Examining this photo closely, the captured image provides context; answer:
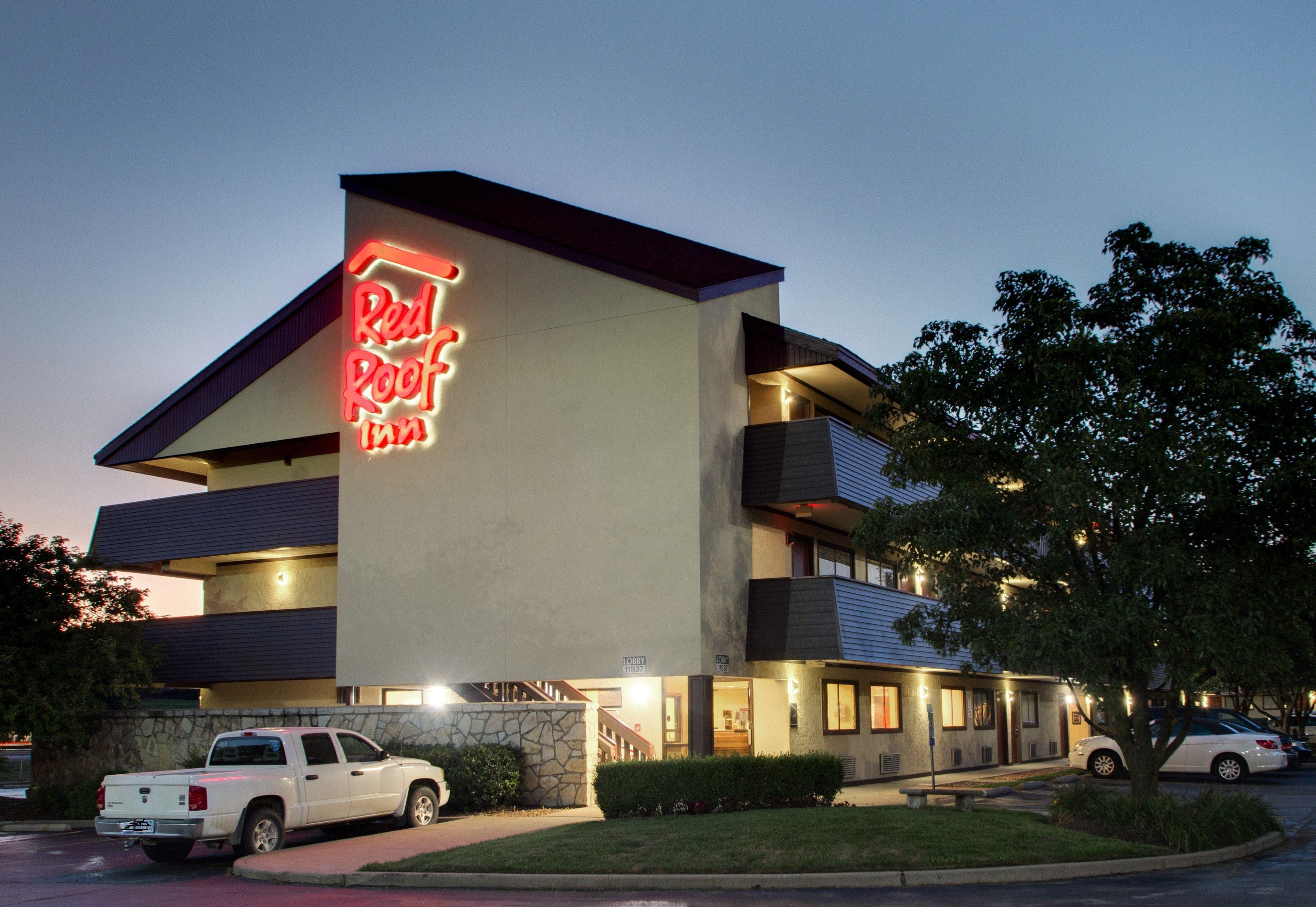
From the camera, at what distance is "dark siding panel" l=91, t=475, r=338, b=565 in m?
27.8

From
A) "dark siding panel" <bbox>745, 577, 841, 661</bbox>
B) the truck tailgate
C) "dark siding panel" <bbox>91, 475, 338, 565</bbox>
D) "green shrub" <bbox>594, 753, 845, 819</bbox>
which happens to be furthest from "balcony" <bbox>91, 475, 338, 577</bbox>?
the truck tailgate

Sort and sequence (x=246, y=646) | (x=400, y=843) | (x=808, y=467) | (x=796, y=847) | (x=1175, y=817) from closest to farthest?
1. (x=796, y=847)
2. (x=1175, y=817)
3. (x=400, y=843)
4. (x=808, y=467)
5. (x=246, y=646)

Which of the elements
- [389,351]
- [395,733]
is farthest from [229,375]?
[395,733]

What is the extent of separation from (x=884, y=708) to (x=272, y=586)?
15660mm

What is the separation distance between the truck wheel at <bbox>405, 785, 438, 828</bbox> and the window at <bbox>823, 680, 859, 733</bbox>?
998cm

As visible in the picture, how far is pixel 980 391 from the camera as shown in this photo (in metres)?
17.0

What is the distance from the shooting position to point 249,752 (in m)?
17.3

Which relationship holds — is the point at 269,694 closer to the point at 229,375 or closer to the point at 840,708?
the point at 229,375

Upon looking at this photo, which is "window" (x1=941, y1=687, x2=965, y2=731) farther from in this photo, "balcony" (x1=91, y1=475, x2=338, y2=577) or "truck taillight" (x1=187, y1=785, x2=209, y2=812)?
"truck taillight" (x1=187, y1=785, x2=209, y2=812)

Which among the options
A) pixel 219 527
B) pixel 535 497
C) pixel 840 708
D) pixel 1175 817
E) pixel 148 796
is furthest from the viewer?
pixel 219 527

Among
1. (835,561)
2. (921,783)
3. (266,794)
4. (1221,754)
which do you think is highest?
(835,561)

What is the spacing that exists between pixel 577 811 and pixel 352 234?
1464 centimetres

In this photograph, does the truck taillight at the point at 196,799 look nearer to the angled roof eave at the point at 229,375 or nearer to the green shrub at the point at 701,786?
the green shrub at the point at 701,786

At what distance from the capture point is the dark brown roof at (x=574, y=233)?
24.5 metres
